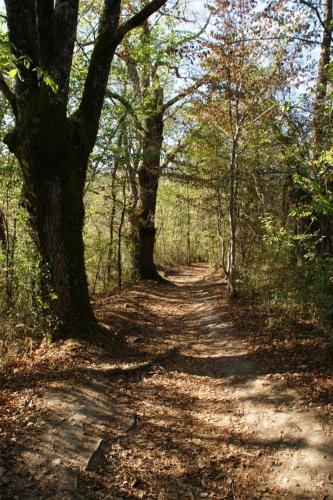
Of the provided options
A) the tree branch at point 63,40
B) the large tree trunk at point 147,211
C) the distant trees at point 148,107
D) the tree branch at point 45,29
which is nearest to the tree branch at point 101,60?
the tree branch at point 63,40

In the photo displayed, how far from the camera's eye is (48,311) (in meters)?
6.68

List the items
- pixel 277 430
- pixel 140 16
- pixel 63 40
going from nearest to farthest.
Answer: pixel 277 430 < pixel 63 40 < pixel 140 16

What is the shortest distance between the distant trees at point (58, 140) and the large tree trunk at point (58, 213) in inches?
0.6

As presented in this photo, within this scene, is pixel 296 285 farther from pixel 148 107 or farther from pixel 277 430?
pixel 148 107

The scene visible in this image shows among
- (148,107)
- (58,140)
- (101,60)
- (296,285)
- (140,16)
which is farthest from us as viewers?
(148,107)

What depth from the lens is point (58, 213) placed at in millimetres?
6398

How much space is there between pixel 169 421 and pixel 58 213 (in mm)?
3866

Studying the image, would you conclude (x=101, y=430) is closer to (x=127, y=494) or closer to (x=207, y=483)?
(x=127, y=494)

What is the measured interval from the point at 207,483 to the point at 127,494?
2.77ft

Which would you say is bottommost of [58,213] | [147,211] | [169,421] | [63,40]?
[169,421]

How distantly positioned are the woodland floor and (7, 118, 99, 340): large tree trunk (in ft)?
2.30

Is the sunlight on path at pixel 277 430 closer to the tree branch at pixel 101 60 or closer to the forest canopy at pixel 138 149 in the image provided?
the forest canopy at pixel 138 149

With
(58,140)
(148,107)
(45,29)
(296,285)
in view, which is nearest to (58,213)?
(58,140)

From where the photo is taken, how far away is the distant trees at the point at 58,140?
19.9 ft
